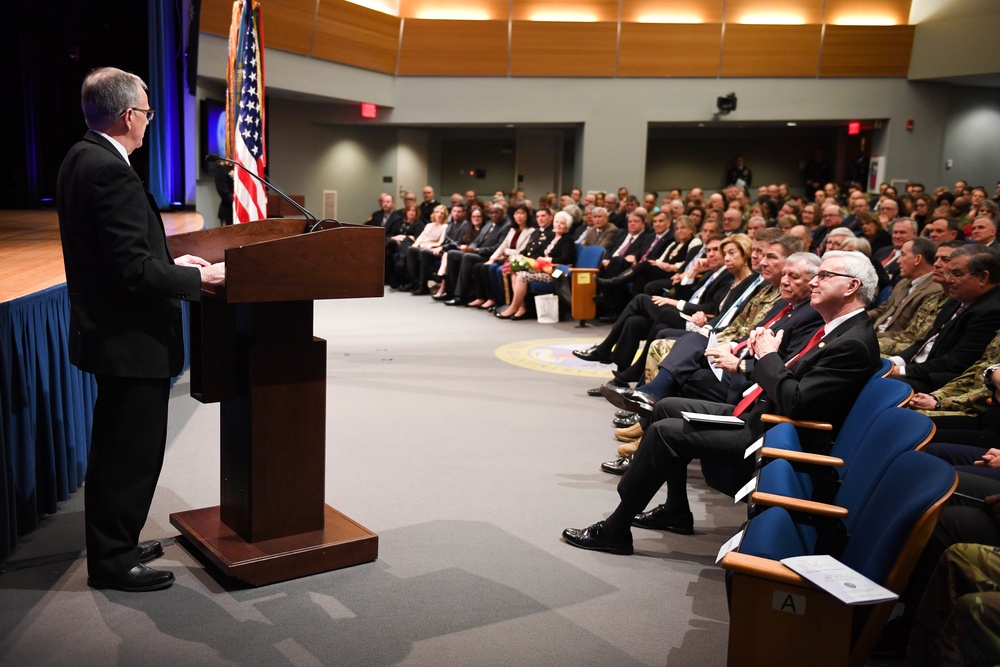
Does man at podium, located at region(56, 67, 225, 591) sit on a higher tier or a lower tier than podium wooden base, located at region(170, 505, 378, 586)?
higher

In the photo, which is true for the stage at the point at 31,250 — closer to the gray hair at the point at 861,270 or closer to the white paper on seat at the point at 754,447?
the white paper on seat at the point at 754,447

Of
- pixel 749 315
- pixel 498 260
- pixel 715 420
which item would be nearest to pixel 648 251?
pixel 498 260

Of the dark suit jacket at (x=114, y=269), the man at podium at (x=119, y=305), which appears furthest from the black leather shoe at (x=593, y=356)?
the dark suit jacket at (x=114, y=269)

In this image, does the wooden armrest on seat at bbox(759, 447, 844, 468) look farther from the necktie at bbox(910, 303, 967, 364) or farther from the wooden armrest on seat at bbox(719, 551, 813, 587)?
the necktie at bbox(910, 303, 967, 364)

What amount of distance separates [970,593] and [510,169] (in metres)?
16.4

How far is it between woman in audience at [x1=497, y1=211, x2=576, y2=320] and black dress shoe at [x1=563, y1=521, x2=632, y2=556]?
19.2ft

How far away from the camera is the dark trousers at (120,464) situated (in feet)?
8.66

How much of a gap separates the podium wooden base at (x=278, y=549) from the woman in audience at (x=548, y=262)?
608 cm

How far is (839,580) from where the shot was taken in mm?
1854

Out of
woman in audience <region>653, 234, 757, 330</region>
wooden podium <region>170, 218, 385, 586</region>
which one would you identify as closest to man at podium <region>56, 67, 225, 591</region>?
wooden podium <region>170, 218, 385, 586</region>

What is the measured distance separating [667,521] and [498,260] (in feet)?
22.0

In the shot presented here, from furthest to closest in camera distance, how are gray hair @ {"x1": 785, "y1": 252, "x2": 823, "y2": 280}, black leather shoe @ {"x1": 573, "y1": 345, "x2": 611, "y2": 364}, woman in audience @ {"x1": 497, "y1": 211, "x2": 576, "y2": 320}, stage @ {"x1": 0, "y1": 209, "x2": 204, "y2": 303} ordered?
woman in audience @ {"x1": 497, "y1": 211, "x2": 576, "y2": 320} < black leather shoe @ {"x1": 573, "y1": 345, "x2": 611, "y2": 364} < gray hair @ {"x1": 785, "y1": 252, "x2": 823, "y2": 280} < stage @ {"x1": 0, "y1": 209, "x2": 204, "y2": 303}

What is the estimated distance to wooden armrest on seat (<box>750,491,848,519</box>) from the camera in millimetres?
2189

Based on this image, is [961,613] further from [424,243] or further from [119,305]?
[424,243]
